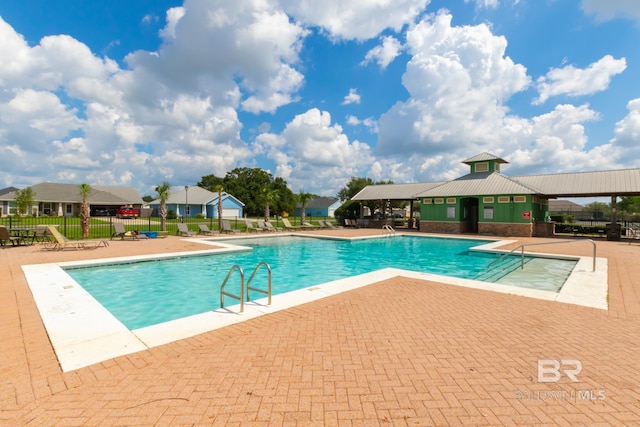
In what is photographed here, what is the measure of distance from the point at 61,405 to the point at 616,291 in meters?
10.3

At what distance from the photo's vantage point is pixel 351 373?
354 centimetres

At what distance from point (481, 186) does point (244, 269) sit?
20416 millimetres

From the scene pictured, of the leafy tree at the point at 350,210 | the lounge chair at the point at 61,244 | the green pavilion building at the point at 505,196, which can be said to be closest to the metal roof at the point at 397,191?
the green pavilion building at the point at 505,196

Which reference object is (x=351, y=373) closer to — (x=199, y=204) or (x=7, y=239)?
(x=7, y=239)

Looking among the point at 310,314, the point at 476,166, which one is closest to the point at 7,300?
the point at 310,314

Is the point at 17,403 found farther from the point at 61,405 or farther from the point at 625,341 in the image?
the point at 625,341

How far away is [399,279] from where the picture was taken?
8531 millimetres

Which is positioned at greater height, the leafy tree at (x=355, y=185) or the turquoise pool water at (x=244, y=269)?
the leafy tree at (x=355, y=185)

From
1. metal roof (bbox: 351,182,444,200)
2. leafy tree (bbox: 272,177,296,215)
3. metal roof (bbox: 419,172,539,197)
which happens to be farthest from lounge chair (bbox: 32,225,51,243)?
leafy tree (bbox: 272,177,296,215)

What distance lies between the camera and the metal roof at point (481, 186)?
2300cm

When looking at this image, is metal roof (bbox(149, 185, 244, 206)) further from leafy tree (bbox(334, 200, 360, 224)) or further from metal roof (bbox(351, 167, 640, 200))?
metal roof (bbox(351, 167, 640, 200))

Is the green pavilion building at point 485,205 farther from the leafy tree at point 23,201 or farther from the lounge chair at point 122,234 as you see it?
the leafy tree at point 23,201

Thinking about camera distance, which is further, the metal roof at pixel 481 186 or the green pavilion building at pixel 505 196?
the metal roof at pixel 481 186

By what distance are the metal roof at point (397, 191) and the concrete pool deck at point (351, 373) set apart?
81.6ft
